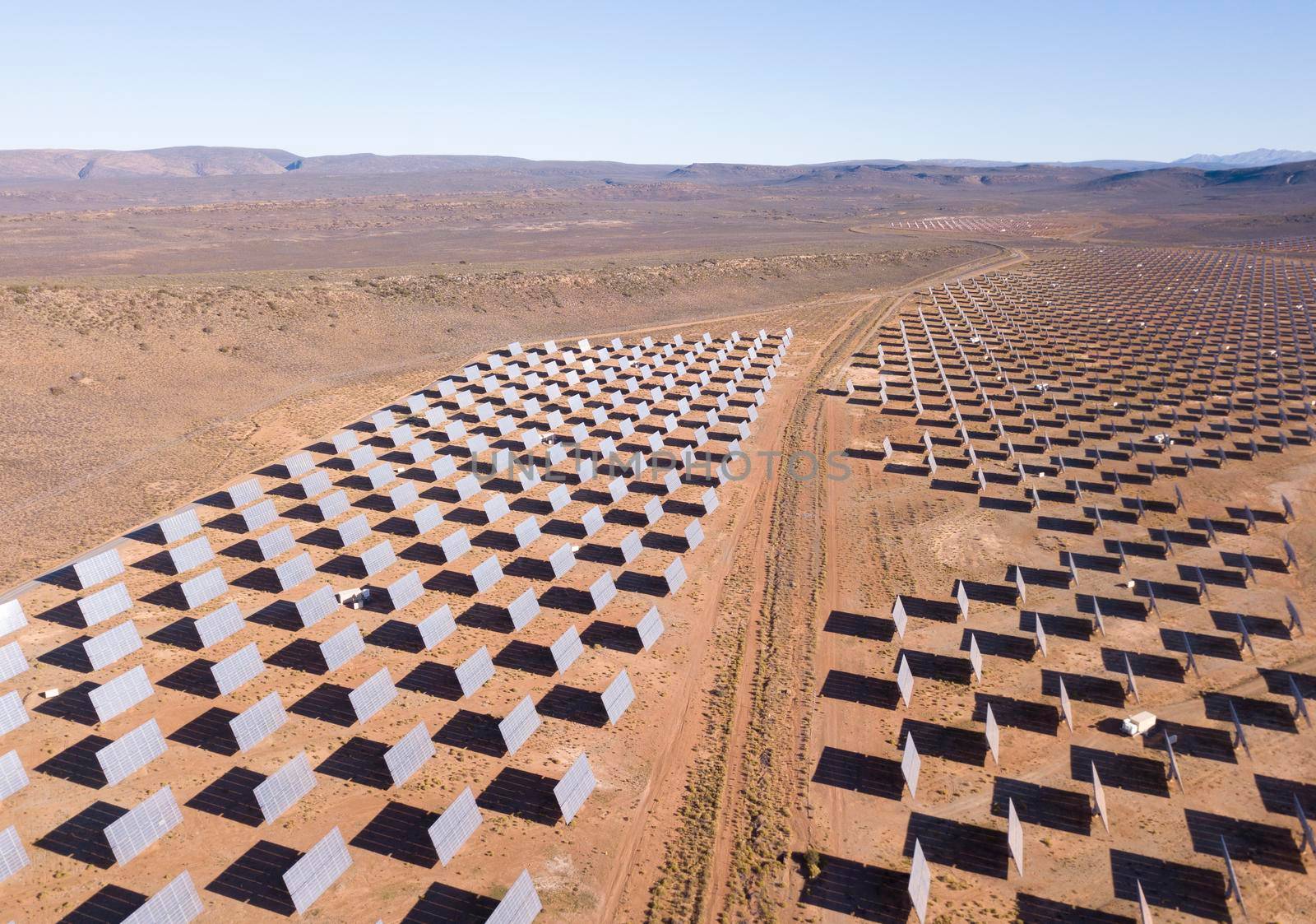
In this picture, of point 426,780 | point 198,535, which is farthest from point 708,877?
point 198,535

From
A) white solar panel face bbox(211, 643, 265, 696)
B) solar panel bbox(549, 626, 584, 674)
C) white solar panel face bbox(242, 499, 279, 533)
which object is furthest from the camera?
white solar panel face bbox(242, 499, 279, 533)

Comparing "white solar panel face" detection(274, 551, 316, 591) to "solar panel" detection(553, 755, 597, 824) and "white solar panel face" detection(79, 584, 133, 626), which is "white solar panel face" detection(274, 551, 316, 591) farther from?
"solar panel" detection(553, 755, 597, 824)

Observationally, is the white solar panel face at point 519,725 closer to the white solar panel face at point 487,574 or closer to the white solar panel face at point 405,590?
the white solar panel face at point 487,574

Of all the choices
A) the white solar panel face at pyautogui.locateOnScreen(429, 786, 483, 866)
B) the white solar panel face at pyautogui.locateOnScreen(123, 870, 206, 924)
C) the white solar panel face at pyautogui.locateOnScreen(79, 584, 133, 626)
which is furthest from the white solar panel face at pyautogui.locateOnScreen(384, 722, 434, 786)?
the white solar panel face at pyautogui.locateOnScreen(79, 584, 133, 626)

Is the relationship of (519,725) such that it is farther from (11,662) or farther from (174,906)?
(11,662)

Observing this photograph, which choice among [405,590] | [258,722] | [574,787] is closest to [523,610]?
[405,590]
